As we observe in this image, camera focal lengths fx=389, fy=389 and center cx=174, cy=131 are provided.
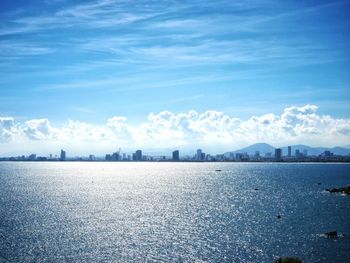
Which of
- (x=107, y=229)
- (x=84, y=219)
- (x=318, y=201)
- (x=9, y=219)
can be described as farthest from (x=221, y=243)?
(x=318, y=201)

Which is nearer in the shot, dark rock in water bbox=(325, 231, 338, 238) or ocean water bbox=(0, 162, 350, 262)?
ocean water bbox=(0, 162, 350, 262)

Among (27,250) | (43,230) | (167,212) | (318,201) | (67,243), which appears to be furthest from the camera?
(318,201)

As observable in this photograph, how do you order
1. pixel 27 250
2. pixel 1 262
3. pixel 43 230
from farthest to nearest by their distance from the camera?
1. pixel 43 230
2. pixel 27 250
3. pixel 1 262

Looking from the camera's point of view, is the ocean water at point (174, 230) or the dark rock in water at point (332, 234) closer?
the ocean water at point (174, 230)

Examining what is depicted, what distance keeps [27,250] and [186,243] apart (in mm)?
28387

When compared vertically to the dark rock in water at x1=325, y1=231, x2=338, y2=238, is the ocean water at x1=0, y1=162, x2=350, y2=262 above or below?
below

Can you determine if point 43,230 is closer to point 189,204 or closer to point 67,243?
point 67,243

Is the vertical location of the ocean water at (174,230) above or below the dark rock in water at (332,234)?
below

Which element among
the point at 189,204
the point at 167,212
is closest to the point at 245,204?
the point at 189,204

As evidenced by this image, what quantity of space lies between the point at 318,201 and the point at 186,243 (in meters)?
68.9

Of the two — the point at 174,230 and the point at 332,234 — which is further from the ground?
the point at 332,234

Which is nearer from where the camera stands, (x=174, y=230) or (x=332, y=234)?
(x=332, y=234)

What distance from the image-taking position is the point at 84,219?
3893 inches

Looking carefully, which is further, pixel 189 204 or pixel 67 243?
pixel 189 204
